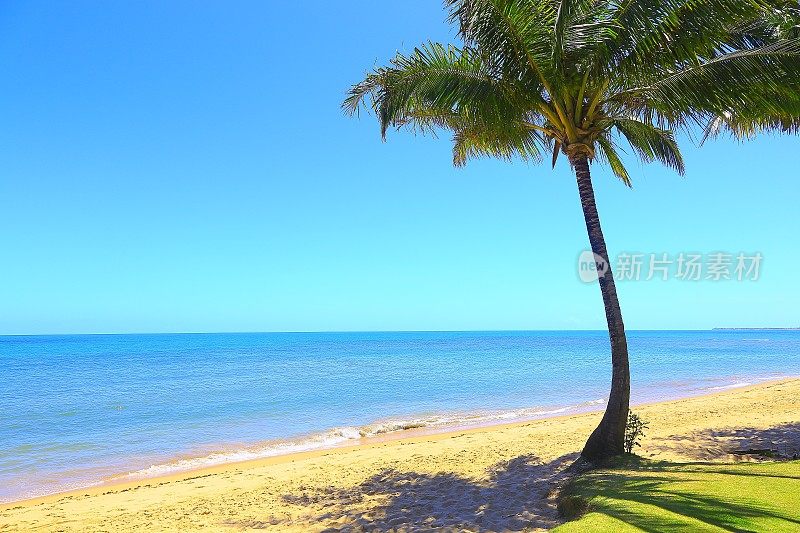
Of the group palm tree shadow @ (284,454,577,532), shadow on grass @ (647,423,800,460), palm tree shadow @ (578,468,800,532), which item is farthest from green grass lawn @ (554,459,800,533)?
shadow on grass @ (647,423,800,460)

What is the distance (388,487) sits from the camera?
7527 millimetres

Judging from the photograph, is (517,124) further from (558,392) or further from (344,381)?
(344,381)

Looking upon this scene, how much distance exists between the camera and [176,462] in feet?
36.0

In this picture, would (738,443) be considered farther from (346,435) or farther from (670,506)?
(346,435)

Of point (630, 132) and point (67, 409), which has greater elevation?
point (630, 132)

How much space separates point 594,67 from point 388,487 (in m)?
6.45

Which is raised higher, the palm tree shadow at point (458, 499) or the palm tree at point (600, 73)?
the palm tree at point (600, 73)

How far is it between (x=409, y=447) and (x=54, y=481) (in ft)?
22.3

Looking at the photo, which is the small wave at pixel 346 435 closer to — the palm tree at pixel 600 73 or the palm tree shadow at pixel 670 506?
the palm tree at pixel 600 73

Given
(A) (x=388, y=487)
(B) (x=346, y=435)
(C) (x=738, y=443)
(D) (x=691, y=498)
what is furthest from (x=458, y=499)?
(B) (x=346, y=435)

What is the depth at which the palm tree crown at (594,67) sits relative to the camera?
6.30 meters

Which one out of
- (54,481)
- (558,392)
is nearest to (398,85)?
(54,481)

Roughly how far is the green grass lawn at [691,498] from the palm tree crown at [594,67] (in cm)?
424

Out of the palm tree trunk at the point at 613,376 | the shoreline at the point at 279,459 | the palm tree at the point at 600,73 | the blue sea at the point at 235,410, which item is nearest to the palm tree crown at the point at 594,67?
the palm tree at the point at 600,73
